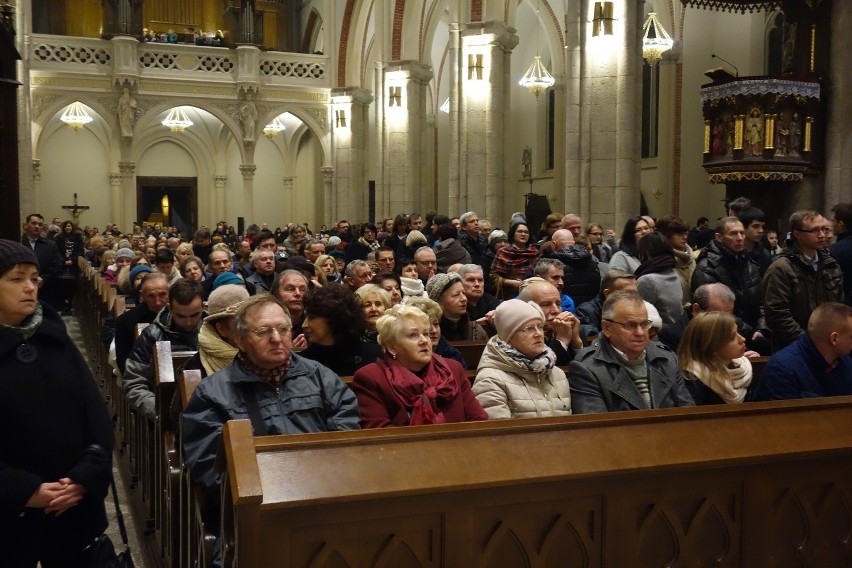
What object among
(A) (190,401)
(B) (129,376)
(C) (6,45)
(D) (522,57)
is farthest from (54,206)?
(A) (190,401)

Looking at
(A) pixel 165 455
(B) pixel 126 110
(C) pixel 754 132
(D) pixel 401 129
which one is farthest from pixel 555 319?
(B) pixel 126 110

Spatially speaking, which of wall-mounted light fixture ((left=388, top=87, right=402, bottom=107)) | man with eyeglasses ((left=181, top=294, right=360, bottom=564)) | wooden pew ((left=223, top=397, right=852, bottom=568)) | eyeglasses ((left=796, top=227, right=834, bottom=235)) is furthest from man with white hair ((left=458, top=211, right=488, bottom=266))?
wall-mounted light fixture ((left=388, top=87, right=402, bottom=107))

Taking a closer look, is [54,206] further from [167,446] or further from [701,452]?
[701,452]

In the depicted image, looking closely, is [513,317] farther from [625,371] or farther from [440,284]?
[440,284]

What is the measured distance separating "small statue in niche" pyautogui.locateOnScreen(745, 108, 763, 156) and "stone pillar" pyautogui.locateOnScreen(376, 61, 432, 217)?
966 cm

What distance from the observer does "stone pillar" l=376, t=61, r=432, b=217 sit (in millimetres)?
20281

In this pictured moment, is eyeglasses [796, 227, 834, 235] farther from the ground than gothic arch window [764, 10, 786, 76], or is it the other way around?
gothic arch window [764, 10, 786, 76]

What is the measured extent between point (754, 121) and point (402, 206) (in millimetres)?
10117

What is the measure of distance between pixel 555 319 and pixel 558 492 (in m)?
2.29

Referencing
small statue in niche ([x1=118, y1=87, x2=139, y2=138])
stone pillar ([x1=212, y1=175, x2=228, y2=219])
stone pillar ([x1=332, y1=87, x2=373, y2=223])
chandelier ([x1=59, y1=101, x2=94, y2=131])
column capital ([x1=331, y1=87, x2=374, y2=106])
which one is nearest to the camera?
small statue in niche ([x1=118, y1=87, x2=139, y2=138])

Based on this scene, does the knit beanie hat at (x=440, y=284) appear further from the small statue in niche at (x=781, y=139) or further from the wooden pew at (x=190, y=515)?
the small statue in niche at (x=781, y=139)

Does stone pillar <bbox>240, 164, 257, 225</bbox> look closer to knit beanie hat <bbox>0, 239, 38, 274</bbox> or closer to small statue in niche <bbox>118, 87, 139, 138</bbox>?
small statue in niche <bbox>118, 87, 139, 138</bbox>

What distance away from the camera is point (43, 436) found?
110 inches

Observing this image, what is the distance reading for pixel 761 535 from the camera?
8.96ft
